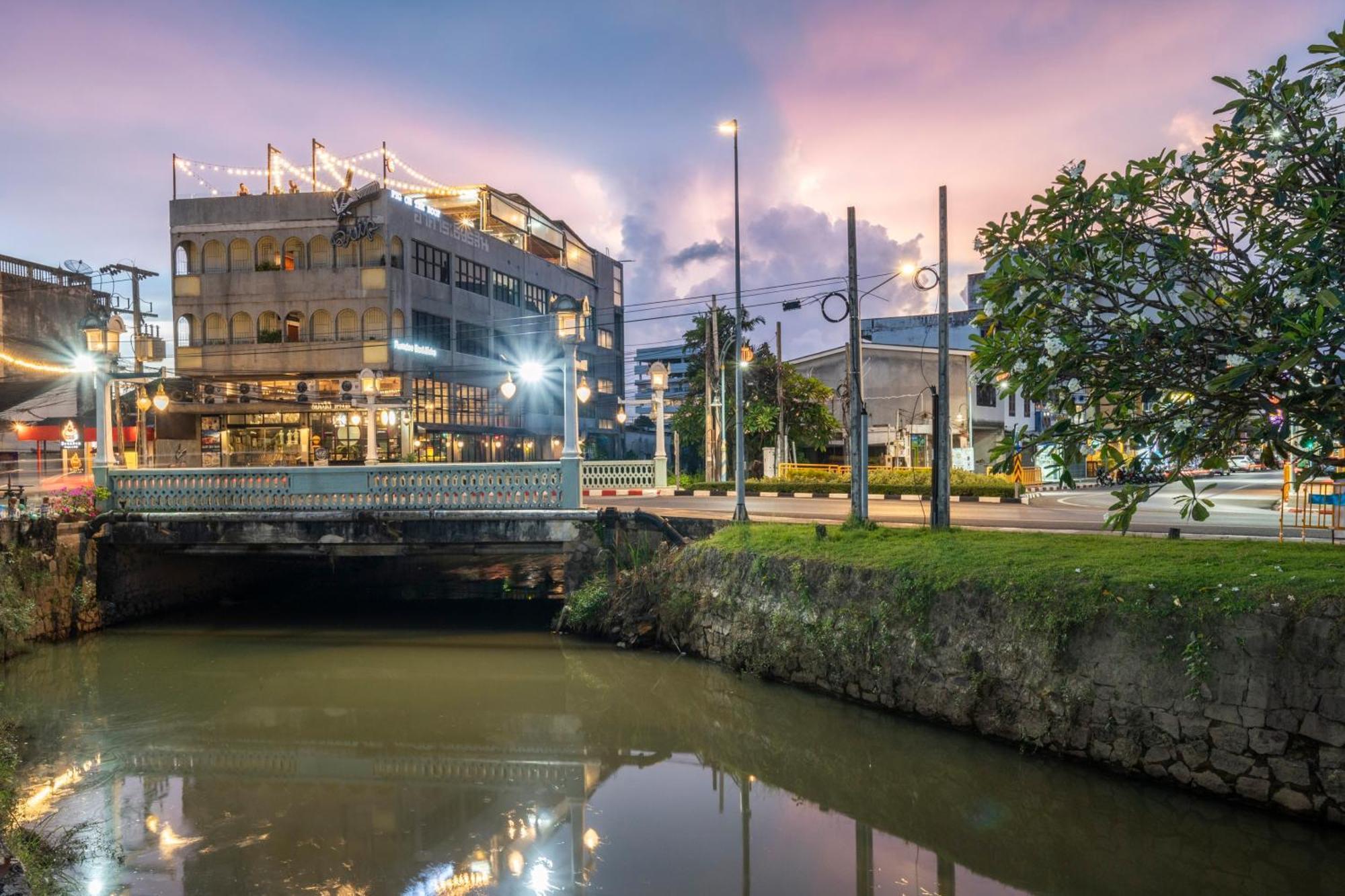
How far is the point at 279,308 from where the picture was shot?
128 ft

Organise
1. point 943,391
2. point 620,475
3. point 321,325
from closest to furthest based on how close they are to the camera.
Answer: point 943,391 < point 620,475 < point 321,325

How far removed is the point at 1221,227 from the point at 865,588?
593 centimetres

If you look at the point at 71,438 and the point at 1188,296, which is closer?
the point at 1188,296

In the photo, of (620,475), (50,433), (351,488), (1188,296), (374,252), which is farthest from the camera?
(50,433)

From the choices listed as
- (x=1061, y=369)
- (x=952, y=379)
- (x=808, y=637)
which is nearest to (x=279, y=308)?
(x=952, y=379)

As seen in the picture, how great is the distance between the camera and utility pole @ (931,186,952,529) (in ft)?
45.5

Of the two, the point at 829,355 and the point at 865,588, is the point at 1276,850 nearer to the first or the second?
the point at 865,588

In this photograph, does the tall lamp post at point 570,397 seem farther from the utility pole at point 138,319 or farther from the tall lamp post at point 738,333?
the utility pole at point 138,319

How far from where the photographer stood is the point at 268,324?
Result: 3941 cm

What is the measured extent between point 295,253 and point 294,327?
11.2 feet

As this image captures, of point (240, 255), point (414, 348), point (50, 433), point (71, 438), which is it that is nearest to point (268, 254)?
point (240, 255)

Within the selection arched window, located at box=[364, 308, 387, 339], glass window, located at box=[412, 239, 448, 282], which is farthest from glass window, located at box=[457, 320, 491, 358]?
arched window, located at box=[364, 308, 387, 339]

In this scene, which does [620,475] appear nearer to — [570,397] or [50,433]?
[570,397]

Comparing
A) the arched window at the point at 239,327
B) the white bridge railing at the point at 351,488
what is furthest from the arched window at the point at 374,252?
the white bridge railing at the point at 351,488
